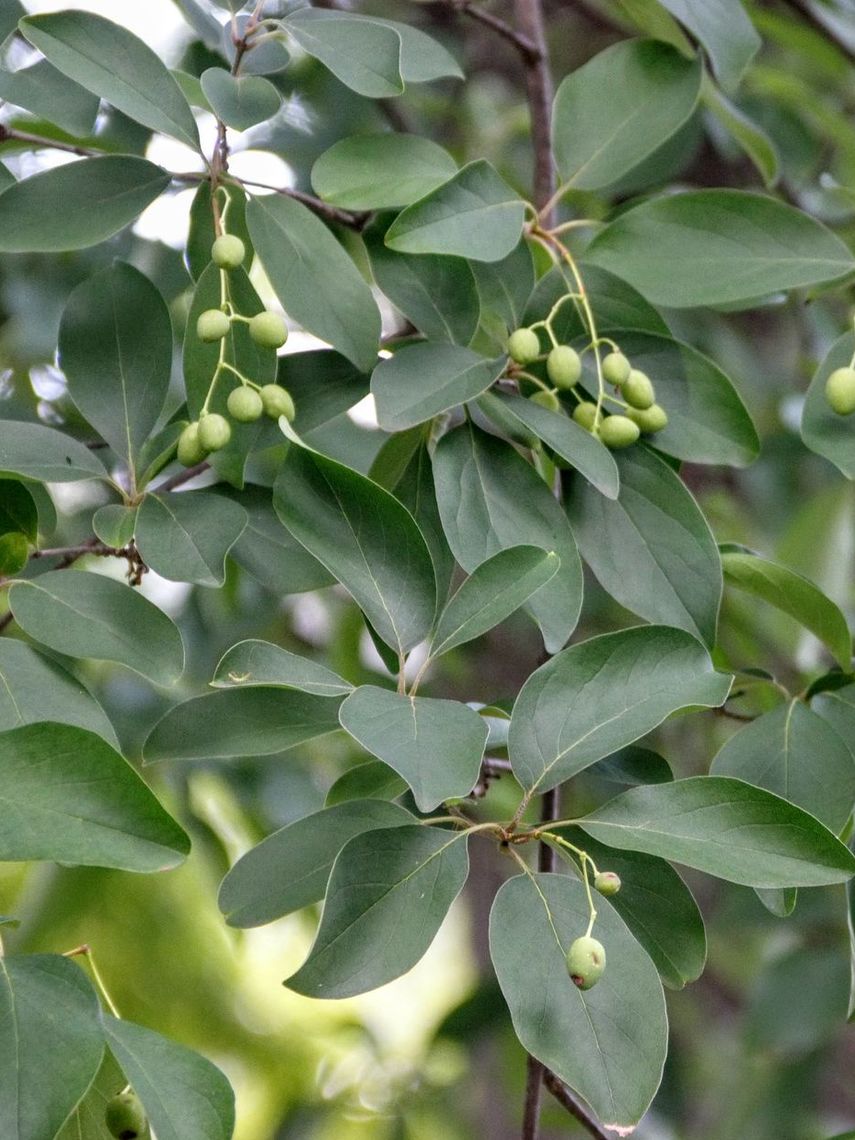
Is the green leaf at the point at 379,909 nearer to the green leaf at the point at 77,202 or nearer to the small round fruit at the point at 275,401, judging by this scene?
the small round fruit at the point at 275,401

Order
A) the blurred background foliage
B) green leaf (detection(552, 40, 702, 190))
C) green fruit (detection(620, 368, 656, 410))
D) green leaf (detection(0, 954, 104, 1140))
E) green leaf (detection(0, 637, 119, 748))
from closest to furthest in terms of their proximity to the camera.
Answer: green leaf (detection(0, 954, 104, 1140)) → green leaf (detection(0, 637, 119, 748)) → green fruit (detection(620, 368, 656, 410)) → green leaf (detection(552, 40, 702, 190)) → the blurred background foliage

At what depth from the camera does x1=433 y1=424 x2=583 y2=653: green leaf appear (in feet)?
2.31

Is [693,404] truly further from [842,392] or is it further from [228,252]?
[228,252]

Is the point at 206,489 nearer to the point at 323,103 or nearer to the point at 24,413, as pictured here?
the point at 24,413

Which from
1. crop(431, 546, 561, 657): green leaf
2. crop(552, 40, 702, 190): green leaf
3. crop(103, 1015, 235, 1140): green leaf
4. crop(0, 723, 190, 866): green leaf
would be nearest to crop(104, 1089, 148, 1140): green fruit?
crop(103, 1015, 235, 1140): green leaf

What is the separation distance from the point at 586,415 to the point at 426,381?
106 millimetres

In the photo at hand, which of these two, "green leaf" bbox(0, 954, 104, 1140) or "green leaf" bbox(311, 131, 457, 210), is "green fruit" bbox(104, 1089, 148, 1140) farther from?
"green leaf" bbox(311, 131, 457, 210)

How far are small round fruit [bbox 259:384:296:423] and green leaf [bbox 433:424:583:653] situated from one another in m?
0.09

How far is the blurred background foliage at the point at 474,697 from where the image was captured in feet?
4.45

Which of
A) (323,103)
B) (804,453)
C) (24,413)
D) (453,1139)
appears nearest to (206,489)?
(24,413)

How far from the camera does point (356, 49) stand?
73 centimetres

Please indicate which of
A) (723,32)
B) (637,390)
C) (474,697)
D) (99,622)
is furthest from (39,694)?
(474,697)

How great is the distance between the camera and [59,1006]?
0.55 meters

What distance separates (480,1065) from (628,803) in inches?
83.3
